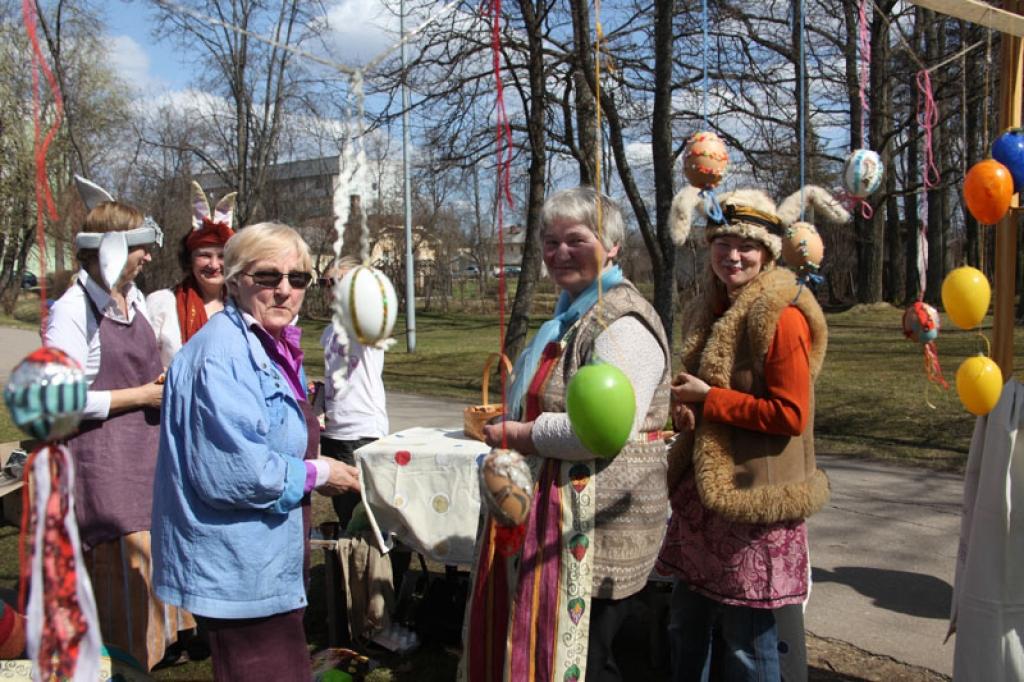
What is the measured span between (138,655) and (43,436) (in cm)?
228

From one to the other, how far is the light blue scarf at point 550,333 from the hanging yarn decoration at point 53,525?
4.00 ft

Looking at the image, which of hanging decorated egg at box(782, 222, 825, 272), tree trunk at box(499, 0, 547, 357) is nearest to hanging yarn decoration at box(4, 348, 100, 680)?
hanging decorated egg at box(782, 222, 825, 272)

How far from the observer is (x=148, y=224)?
9.14 ft

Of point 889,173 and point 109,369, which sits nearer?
point 109,369

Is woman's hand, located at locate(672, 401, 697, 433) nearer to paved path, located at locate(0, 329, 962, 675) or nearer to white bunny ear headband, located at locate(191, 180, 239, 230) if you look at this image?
paved path, located at locate(0, 329, 962, 675)

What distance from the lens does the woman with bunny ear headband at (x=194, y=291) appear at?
10.2 feet

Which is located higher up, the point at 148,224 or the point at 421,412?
the point at 148,224

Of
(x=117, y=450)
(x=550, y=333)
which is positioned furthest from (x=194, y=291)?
(x=550, y=333)

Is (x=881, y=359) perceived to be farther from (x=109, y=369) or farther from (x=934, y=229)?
(x=109, y=369)

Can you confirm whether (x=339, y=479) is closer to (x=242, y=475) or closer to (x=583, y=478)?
(x=242, y=475)

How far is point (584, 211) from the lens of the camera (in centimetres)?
205

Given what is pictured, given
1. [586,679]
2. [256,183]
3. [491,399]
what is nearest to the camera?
[586,679]

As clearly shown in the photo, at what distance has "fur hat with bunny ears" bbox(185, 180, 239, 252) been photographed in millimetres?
3223

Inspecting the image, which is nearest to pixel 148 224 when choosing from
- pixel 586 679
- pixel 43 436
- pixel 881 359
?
pixel 43 436
